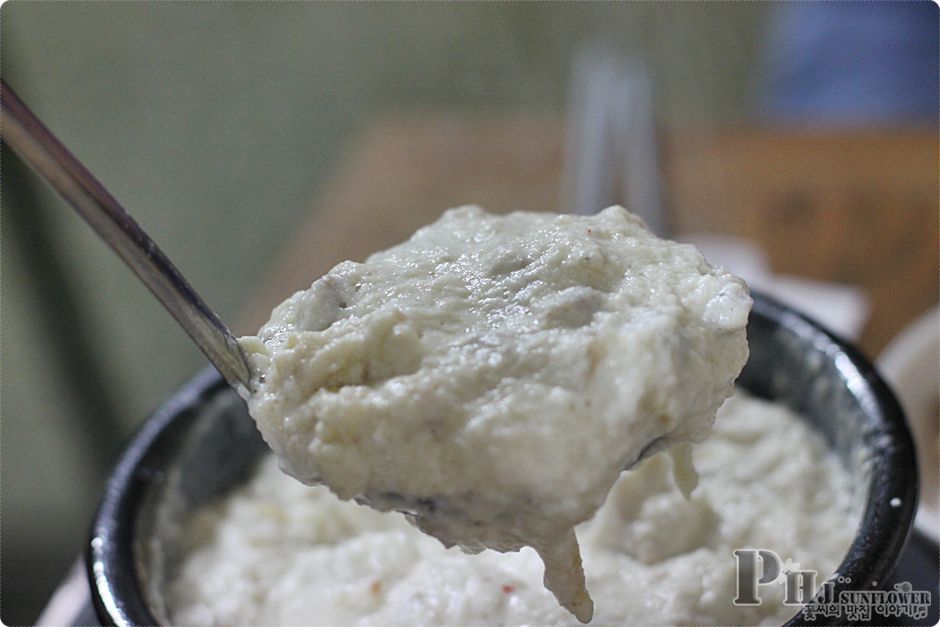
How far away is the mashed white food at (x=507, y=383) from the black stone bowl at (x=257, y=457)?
0.16 m

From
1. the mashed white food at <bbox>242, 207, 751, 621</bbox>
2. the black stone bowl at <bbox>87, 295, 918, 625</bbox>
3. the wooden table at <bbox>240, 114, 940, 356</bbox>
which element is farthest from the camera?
the wooden table at <bbox>240, 114, 940, 356</bbox>

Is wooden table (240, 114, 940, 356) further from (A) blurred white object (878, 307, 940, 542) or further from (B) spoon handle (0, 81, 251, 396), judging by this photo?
(B) spoon handle (0, 81, 251, 396)

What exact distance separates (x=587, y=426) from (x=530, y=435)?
34mm

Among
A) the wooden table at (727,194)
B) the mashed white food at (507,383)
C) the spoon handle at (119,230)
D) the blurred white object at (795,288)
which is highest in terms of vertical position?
the spoon handle at (119,230)

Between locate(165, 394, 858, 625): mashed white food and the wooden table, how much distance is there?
470 millimetres

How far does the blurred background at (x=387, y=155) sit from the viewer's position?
1487 mm

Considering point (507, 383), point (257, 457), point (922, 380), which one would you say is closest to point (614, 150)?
point (922, 380)

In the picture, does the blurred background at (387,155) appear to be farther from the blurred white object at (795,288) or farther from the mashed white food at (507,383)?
the mashed white food at (507,383)

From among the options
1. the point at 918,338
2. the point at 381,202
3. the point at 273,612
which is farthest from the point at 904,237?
the point at 273,612

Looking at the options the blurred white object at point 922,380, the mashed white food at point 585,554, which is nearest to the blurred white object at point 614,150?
the blurred white object at point 922,380

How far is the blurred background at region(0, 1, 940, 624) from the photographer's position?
1.49m

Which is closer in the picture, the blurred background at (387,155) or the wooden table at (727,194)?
the wooden table at (727,194)

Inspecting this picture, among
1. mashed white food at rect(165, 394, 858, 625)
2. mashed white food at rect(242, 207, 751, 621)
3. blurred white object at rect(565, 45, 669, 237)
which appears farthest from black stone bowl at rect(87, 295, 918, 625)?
blurred white object at rect(565, 45, 669, 237)

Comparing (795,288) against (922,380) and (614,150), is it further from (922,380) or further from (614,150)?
(614,150)
